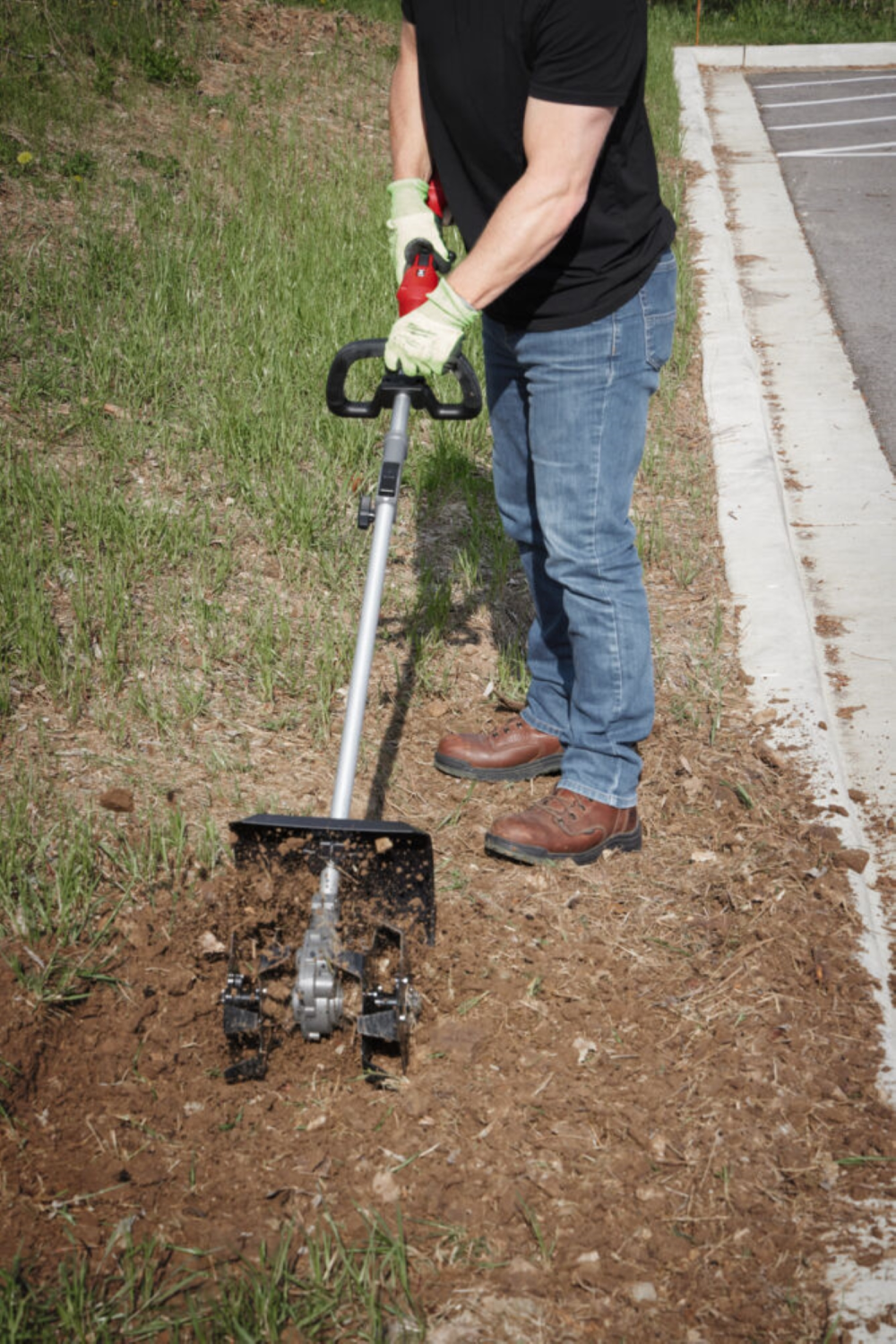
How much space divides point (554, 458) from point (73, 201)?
4815mm

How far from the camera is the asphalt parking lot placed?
252 inches

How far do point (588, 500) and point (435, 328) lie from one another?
57cm

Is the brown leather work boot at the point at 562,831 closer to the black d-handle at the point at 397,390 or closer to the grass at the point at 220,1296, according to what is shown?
the black d-handle at the point at 397,390

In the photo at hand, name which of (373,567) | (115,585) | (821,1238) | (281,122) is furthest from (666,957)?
(281,122)

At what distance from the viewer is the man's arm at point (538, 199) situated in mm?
2367

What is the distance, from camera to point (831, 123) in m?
11.6

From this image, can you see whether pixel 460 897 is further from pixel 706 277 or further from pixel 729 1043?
pixel 706 277

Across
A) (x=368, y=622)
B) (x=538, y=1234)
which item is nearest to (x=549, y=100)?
(x=368, y=622)

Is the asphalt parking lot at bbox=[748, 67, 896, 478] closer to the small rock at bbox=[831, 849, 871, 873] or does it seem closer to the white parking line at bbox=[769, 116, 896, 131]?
the white parking line at bbox=[769, 116, 896, 131]

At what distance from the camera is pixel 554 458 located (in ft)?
9.34

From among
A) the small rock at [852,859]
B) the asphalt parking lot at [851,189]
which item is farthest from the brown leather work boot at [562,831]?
the asphalt parking lot at [851,189]

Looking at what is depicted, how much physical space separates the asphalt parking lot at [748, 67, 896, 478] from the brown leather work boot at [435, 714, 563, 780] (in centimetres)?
254

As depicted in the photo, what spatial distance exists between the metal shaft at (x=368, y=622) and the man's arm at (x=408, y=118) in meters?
0.75

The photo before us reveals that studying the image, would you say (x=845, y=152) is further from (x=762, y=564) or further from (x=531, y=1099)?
(x=531, y=1099)
